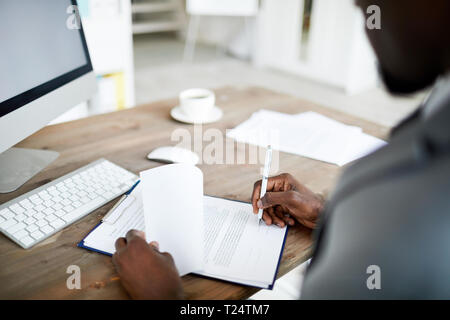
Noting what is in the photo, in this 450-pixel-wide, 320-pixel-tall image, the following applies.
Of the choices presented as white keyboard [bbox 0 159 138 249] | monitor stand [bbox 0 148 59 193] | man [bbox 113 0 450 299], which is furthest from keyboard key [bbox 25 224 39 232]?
man [bbox 113 0 450 299]

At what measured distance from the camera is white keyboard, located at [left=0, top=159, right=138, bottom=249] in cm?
73

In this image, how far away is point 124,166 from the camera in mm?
965

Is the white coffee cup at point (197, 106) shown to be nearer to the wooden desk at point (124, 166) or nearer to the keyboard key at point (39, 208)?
the wooden desk at point (124, 166)

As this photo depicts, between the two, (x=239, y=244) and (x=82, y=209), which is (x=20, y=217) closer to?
(x=82, y=209)

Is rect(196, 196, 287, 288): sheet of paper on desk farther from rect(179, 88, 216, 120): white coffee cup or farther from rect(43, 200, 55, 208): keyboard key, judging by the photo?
rect(179, 88, 216, 120): white coffee cup

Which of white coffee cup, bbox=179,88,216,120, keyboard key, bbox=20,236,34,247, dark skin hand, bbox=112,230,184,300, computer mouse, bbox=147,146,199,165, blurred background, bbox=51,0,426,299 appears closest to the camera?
dark skin hand, bbox=112,230,184,300

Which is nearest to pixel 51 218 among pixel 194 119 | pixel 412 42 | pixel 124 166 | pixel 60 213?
pixel 60 213

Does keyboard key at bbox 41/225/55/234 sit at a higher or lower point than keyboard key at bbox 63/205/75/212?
lower

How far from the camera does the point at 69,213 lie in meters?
0.78

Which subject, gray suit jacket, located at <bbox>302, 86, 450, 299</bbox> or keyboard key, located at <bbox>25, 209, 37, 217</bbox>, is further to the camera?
keyboard key, located at <bbox>25, 209, 37, 217</bbox>

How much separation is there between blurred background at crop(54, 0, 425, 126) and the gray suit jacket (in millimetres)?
2275
